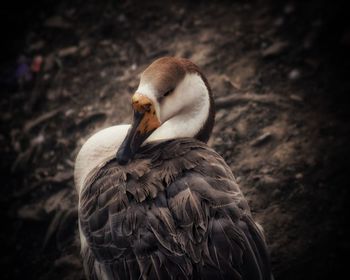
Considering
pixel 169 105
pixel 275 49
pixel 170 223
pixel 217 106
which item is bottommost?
pixel 217 106

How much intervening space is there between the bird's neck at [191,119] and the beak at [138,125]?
11.3 inches

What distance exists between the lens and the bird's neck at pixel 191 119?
248cm

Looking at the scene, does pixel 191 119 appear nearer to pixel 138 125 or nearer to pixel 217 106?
pixel 138 125

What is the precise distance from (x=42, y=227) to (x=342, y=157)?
2601mm

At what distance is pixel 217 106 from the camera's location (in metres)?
3.67

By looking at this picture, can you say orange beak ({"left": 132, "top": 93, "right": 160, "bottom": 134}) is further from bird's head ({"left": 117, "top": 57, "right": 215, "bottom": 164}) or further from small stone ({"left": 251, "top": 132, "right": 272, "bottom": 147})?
small stone ({"left": 251, "top": 132, "right": 272, "bottom": 147})

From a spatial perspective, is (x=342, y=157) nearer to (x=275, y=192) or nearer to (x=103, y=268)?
(x=275, y=192)

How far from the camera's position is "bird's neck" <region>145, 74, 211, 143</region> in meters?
2.48

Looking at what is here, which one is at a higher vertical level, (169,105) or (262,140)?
(169,105)

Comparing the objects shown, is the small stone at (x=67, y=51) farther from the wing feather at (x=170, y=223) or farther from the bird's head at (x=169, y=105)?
the wing feather at (x=170, y=223)

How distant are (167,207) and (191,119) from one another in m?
0.71

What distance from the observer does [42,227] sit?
3277 millimetres

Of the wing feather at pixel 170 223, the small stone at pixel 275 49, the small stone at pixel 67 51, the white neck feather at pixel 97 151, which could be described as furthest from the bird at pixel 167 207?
the small stone at pixel 67 51

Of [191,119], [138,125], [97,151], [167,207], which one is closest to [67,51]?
[97,151]
